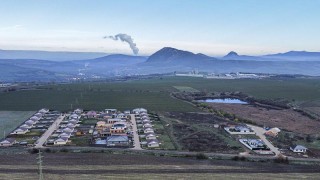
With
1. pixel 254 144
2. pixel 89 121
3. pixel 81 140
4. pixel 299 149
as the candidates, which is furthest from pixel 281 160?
pixel 89 121

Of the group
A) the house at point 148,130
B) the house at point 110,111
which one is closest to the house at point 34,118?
the house at point 110,111

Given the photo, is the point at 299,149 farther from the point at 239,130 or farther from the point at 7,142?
the point at 7,142

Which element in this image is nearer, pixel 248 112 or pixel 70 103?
pixel 248 112

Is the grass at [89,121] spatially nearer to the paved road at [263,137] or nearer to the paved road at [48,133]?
the paved road at [48,133]

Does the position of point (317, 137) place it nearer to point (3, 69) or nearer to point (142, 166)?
point (142, 166)

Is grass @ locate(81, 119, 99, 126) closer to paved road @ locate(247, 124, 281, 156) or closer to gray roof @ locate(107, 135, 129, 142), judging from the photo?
gray roof @ locate(107, 135, 129, 142)

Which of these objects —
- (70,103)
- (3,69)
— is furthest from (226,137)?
(3,69)
